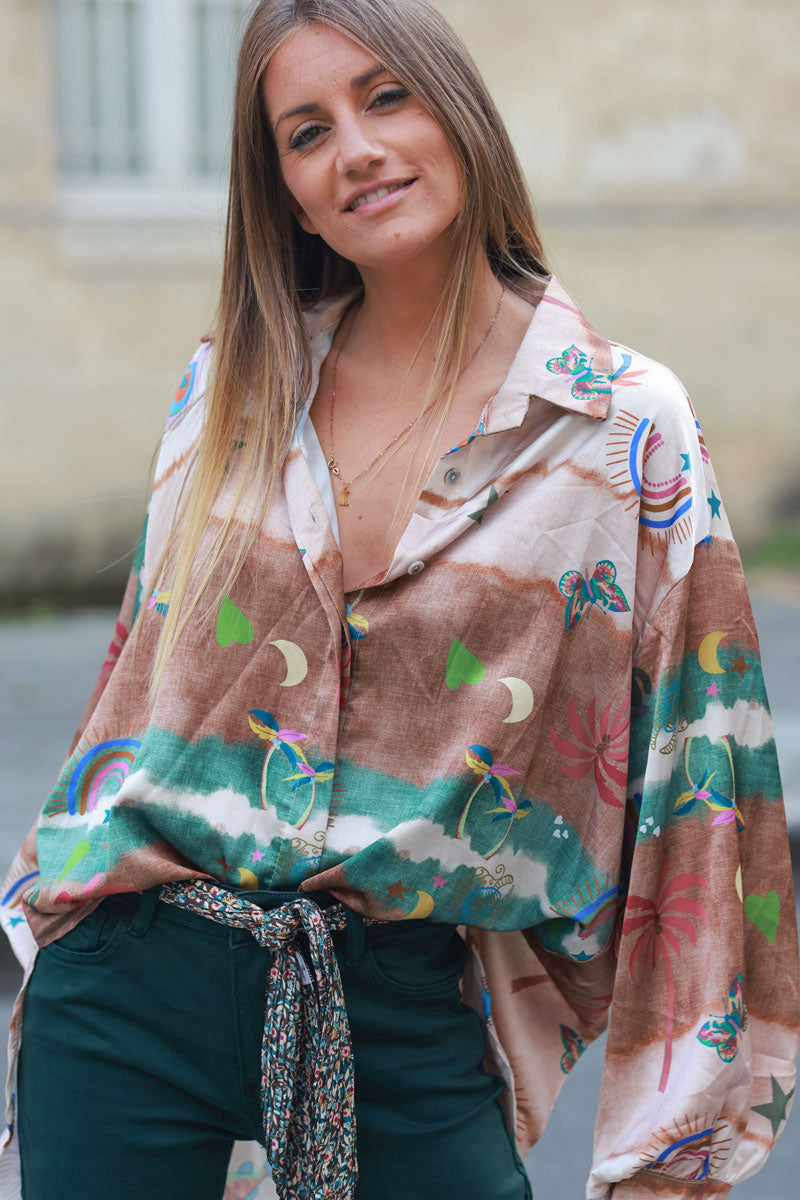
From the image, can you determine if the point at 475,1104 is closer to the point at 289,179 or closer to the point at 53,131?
the point at 289,179

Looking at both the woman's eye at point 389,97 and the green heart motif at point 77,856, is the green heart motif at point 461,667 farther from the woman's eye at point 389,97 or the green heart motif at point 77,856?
the woman's eye at point 389,97

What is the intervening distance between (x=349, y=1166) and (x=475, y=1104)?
0.19 metres

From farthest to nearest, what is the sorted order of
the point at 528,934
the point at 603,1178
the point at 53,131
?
the point at 53,131 < the point at 528,934 < the point at 603,1178

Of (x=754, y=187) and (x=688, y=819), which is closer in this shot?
(x=688, y=819)

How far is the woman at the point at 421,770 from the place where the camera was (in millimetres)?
1683

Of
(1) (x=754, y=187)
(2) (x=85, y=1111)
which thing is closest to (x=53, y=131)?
(1) (x=754, y=187)

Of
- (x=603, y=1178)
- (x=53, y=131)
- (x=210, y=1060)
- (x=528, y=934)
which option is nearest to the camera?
(x=603, y=1178)

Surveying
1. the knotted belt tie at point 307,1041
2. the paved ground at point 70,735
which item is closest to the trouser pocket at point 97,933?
the knotted belt tie at point 307,1041

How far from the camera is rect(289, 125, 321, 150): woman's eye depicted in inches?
71.2

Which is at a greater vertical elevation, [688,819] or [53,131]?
[53,131]

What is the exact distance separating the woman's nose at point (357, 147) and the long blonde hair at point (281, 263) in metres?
0.07

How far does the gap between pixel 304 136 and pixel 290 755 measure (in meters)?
0.80

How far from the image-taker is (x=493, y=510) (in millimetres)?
1727

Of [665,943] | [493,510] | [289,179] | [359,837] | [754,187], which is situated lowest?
[665,943]
